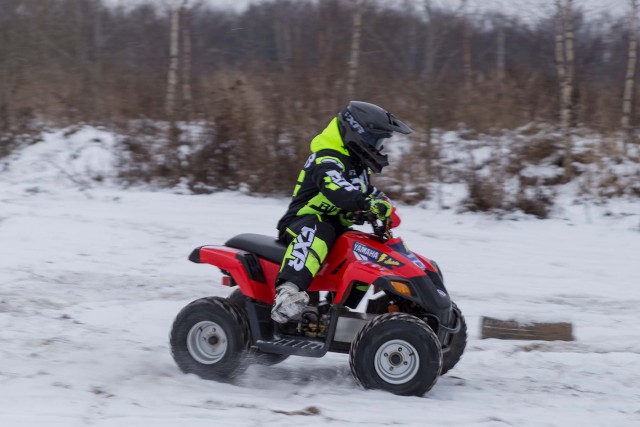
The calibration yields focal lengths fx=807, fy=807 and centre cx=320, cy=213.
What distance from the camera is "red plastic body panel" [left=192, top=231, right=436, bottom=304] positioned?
5.32 metres

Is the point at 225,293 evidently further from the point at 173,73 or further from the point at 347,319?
the point at 173,73

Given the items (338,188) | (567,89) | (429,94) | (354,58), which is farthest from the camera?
(354,58)

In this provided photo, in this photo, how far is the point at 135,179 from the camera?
1439 centimetres

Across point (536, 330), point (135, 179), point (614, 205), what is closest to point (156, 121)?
point (135, 179)

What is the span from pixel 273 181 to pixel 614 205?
5537mm

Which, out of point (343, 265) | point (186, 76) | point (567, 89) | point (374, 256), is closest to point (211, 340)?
point (343, 265)

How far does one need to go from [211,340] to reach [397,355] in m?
1.33

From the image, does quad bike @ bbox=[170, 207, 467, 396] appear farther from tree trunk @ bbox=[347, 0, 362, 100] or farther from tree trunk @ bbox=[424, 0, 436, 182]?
tree trunk @ bbox=[347, 0, 362, 100]

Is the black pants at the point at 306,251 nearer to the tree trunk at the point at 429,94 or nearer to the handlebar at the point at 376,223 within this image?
the handlebar at the point at 376,223

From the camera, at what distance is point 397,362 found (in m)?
5.23

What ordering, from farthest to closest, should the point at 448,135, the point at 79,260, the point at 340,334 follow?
the point at 448,135 → the point at 79,260 → the point at 340,334

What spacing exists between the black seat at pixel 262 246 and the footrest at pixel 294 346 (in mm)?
554

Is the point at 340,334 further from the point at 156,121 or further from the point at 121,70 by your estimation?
the point at 121,70

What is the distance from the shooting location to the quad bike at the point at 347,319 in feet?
17.1
